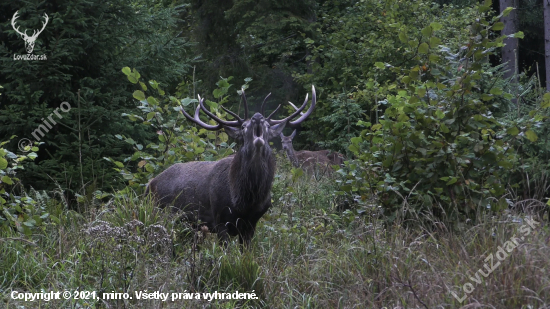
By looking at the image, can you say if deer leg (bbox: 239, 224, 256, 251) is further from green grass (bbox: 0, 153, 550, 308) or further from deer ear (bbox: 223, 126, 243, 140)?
deer ear (bbox: 223, 126, 243, 140)

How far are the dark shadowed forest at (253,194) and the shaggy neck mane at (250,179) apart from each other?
2cm

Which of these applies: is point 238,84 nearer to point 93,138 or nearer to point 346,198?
point 93,138

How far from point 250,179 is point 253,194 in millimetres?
163

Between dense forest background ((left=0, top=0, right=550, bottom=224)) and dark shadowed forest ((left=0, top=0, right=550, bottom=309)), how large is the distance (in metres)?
0.03

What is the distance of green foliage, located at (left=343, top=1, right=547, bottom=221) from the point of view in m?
6.27

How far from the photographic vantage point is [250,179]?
22.1 feet

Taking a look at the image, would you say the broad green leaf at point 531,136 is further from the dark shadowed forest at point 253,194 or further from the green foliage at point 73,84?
the green foliage at point 73,84

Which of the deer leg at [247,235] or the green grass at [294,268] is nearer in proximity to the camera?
the green grass at [294,268]

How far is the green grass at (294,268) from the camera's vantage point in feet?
14.6

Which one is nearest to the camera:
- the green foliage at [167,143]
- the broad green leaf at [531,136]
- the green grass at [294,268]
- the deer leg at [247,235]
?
the green grass at [294,268]

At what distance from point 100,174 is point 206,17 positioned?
462 inches

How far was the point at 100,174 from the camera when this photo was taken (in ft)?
31.3

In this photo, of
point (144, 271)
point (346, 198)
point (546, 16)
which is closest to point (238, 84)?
point (546, 16)

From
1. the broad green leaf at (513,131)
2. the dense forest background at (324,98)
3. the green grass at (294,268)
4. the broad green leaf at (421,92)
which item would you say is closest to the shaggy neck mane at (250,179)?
the green grass at (294,268)
